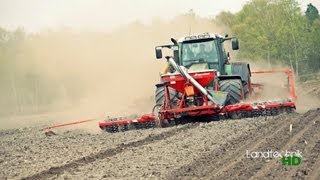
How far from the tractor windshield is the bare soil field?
11.3ft

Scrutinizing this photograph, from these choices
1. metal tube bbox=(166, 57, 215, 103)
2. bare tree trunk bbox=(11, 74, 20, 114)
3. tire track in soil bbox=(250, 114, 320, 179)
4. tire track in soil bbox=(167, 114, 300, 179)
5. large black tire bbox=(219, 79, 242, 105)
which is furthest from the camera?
bare tree trunk bbox=(11, 74, 20, 114)

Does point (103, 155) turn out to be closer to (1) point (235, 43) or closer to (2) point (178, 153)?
(2) point (178, 153)

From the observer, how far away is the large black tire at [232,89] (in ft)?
59.1

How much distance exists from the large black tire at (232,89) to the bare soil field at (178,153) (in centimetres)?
189

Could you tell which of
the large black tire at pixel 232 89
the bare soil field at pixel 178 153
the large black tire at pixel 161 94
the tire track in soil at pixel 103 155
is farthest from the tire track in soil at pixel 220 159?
the large black tire at pixel 161 94

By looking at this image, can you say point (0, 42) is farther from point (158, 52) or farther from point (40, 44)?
point (158, 52)

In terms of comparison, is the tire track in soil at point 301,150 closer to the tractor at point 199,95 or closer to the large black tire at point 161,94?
the tractor at point 199,95

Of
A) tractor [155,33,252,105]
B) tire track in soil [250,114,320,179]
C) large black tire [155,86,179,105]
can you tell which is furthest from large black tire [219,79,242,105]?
tire track in soil [250,114,320,179]

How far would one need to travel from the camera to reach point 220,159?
10062 mm

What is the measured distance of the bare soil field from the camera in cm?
912

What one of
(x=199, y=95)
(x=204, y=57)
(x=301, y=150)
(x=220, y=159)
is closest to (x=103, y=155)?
(x=220, y=159)

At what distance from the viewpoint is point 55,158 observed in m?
11.9

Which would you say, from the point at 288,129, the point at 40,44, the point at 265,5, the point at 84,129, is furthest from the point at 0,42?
the point at 288,129

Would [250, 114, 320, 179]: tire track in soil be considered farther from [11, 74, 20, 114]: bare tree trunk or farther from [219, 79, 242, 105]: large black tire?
[11, 74, 20, 114]: bare tree trunk
